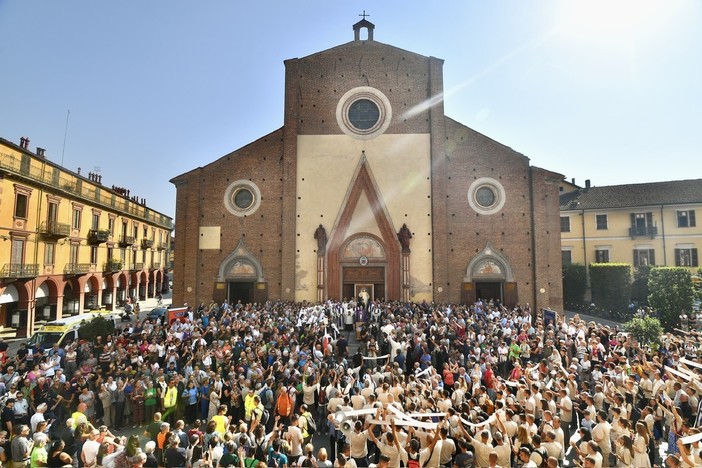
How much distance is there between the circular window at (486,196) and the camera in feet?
83.6

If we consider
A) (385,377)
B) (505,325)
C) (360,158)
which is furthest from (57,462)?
(360,158)

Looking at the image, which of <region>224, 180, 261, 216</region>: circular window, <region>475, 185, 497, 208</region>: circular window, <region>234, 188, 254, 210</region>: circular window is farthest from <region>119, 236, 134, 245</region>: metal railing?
<region>475, 185, 497, 208</region>: circular window

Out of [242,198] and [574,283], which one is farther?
[574,283]

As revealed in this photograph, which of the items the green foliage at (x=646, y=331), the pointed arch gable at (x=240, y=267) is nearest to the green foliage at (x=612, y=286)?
the green foliage at (x=646, y=331)

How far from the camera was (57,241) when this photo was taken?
1164 inches

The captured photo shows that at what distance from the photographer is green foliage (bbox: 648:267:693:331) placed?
25312 mm

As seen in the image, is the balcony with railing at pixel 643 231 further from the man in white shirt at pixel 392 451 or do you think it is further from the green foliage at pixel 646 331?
the man in white shirt at pixel 392 451

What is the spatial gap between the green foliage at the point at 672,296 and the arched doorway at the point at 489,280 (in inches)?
376

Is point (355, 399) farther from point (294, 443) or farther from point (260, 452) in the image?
point (260, 452)

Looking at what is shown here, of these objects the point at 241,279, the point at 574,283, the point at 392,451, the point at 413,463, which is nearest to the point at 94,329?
the point at 241,279

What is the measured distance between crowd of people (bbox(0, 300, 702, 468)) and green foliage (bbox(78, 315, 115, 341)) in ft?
6.86

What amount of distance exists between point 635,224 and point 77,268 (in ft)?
157

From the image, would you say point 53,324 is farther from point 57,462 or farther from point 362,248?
point 362,248

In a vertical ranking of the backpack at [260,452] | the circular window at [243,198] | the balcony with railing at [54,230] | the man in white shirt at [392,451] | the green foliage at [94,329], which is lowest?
the backpack at [260,452]
